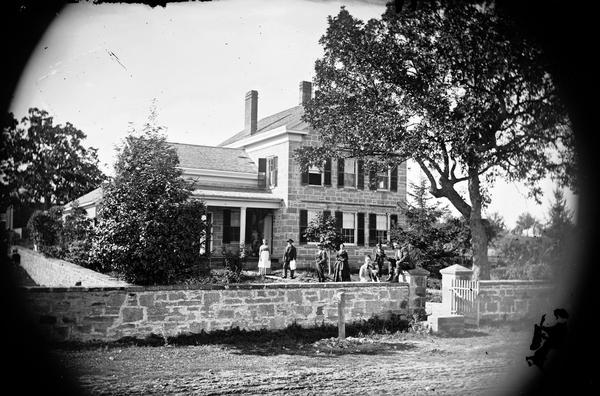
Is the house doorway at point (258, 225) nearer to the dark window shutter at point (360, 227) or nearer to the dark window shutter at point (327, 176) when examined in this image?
the dark window shutter at point (327, 176)

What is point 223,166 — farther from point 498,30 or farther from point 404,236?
point 498,30

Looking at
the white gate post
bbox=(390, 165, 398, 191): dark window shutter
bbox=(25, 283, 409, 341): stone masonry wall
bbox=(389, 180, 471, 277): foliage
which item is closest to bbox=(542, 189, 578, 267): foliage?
bbox=(25, 283, 409, 341): stone masonry wall

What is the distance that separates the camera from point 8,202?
3.82 meters

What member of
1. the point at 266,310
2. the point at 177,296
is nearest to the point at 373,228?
the point at 266,310

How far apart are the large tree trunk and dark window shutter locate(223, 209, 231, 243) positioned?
13.2 metres

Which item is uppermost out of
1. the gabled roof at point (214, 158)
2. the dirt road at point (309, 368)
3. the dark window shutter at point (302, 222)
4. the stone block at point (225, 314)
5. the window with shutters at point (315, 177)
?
the gabled roof at point (214, 158)

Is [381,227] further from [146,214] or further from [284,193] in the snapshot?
[146,214]

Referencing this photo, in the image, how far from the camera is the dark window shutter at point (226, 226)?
72.8 feet

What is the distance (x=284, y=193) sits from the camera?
22.3m

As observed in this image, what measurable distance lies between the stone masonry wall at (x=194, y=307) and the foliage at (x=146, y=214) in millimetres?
601

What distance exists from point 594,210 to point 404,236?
53.9 ft

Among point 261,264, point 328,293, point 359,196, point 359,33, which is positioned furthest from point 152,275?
point 359,196

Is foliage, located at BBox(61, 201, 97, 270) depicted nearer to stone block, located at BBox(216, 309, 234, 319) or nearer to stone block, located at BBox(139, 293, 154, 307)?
stone block, located at BBox(139, 293, 154, 307)

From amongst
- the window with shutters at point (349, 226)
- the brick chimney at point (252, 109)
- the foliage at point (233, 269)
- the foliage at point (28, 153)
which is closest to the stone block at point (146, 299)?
the foliage at point (28, 153)
